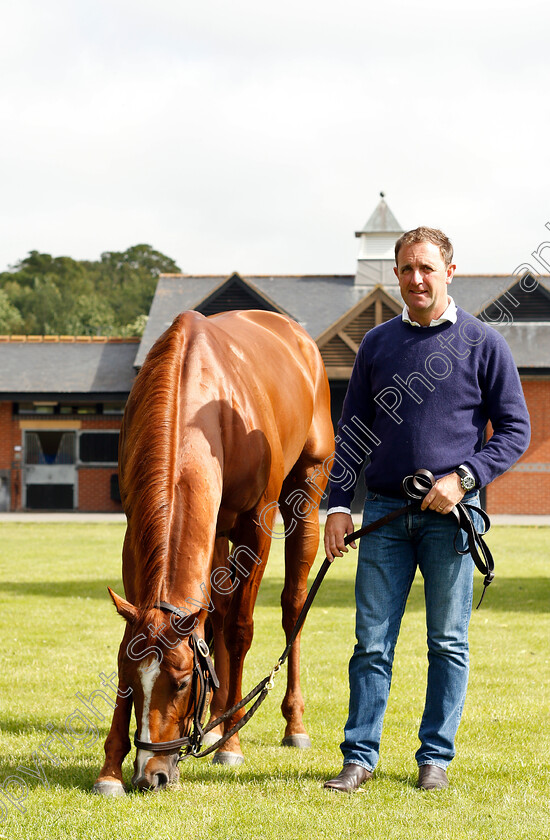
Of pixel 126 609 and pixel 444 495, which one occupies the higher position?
pixel 444 495

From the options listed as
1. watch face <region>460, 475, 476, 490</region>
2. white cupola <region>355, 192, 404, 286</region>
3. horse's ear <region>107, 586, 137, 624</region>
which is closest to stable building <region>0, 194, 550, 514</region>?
white cupola <region>355, 192, 404, 286</region>

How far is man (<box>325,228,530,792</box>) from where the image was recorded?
150 inches

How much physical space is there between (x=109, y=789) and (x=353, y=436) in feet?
6.14

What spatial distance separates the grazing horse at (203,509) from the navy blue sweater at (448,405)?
734 mm

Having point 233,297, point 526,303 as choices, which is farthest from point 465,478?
point 233,297

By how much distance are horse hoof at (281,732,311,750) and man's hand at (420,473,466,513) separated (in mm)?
1686

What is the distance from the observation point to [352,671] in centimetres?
395

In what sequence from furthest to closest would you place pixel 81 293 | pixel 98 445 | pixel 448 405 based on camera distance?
pixel 81 293 < pixel 98 445 < pixel 448 405

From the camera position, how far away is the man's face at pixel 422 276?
3795 mm

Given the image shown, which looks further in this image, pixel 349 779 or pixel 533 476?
pixel 533 476

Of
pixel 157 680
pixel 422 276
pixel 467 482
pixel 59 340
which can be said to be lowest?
pixel 157 680

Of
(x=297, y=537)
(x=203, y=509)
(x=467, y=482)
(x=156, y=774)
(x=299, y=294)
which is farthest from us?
(x=299, y=294)

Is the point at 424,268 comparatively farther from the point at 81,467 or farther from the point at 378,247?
the point at 378,247

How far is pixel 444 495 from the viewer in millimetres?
→ 3676
